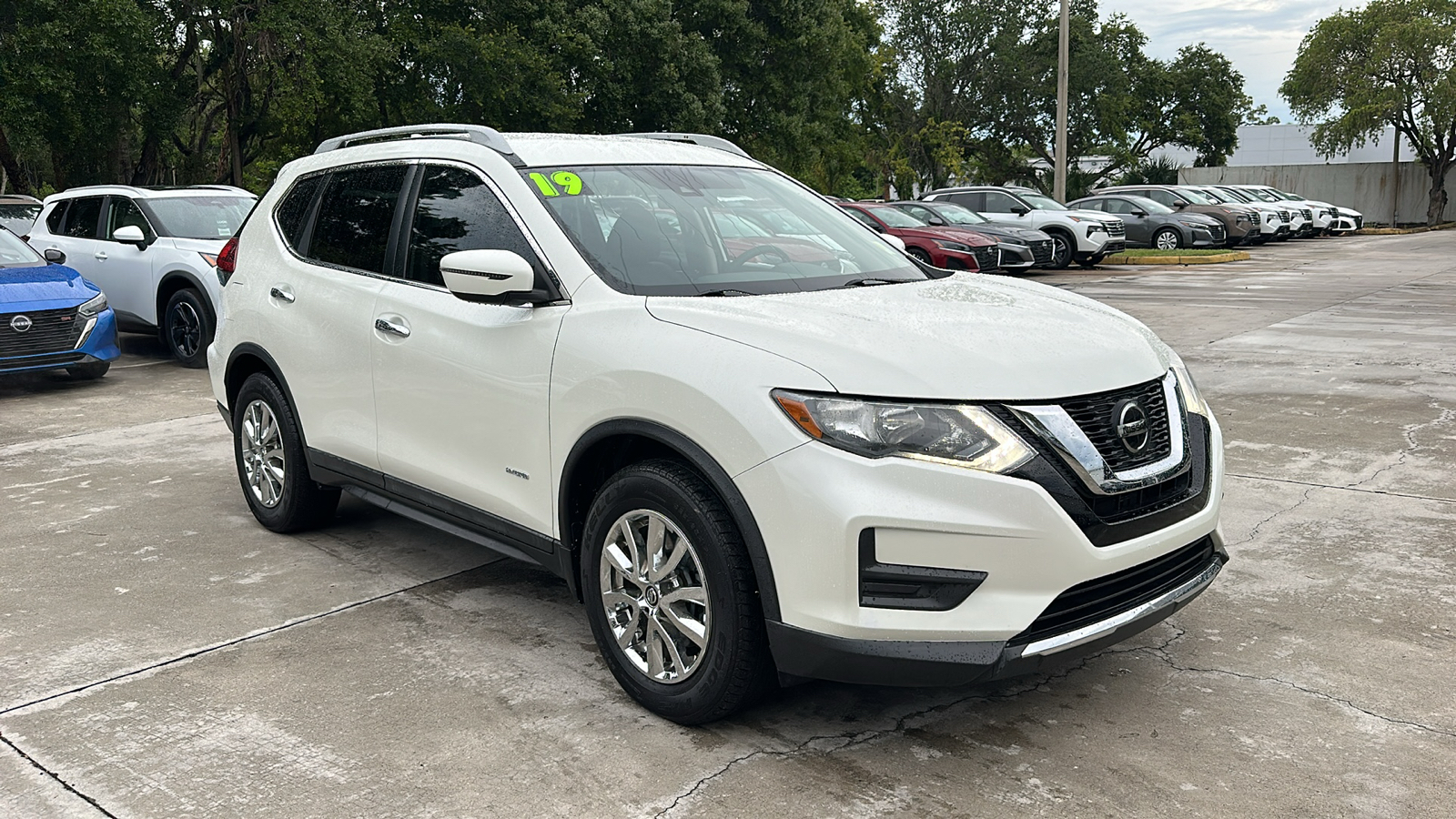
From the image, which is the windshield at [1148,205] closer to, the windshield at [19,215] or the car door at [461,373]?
the windshield at [19,215]

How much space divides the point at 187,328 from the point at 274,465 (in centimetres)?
654

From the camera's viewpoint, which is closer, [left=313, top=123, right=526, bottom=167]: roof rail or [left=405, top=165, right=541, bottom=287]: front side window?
[left=405, top=165, right=541, bottom=287]: front side window

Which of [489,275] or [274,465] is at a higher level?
[489,275]

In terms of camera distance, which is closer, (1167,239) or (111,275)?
(111,275)

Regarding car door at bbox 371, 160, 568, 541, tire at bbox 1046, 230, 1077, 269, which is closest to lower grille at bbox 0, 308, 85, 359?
car door at bbox 371, 160, 568, 541

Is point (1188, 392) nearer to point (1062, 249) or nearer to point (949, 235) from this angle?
point (949, 235)

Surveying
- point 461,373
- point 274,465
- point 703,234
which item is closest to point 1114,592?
→ point 703,234

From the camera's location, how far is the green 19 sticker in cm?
422

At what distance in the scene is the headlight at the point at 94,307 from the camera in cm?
1020

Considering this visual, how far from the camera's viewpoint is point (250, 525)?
5.89 meters

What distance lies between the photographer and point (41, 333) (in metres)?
9.86

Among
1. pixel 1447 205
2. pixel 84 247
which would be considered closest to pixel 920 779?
pixel 84 247

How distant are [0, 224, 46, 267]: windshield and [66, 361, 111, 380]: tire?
99cm

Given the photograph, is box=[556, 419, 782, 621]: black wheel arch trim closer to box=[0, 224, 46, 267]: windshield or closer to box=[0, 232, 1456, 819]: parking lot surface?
box=[0, 232, 1456, 819]: parking lot surface
